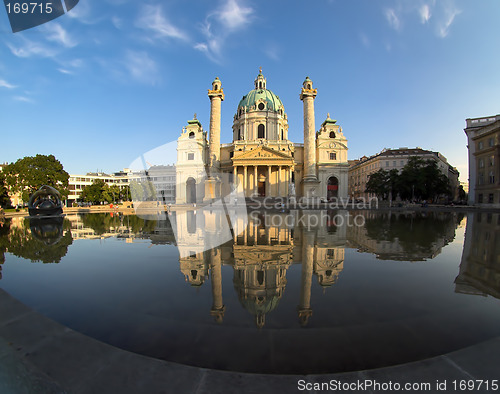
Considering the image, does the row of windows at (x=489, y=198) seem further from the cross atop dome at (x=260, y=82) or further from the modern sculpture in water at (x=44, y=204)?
the modern sculpture in water at (x=44, y=204)

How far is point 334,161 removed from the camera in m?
58.7

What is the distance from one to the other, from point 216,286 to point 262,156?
48819mm

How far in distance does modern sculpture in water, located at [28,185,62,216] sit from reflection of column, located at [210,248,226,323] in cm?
3183

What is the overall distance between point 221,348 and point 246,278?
2800 millimetres

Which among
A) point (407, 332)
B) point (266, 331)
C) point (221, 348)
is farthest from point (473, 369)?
point (221, 348)

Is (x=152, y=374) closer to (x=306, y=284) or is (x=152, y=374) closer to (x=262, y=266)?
(x=306, y=284)

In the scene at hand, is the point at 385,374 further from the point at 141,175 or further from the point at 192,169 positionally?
the point at 141,175

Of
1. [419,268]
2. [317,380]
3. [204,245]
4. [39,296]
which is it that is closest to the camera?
[317,380]

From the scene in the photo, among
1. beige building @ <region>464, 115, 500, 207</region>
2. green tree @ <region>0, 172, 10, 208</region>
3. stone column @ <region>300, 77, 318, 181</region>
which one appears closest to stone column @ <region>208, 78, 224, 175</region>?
stone column @ <region>300, 77, 318, 181</region>

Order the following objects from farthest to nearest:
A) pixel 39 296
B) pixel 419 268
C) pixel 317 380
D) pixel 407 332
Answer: pixel 419 268 → pixel 39 296 → pixel 407 332 → pixel 317 380

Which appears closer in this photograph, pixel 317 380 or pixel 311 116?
pixel 317 380

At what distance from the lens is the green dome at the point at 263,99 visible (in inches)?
2429

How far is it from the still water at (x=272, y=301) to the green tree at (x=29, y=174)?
48.9 m

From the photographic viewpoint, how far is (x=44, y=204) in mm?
30859
